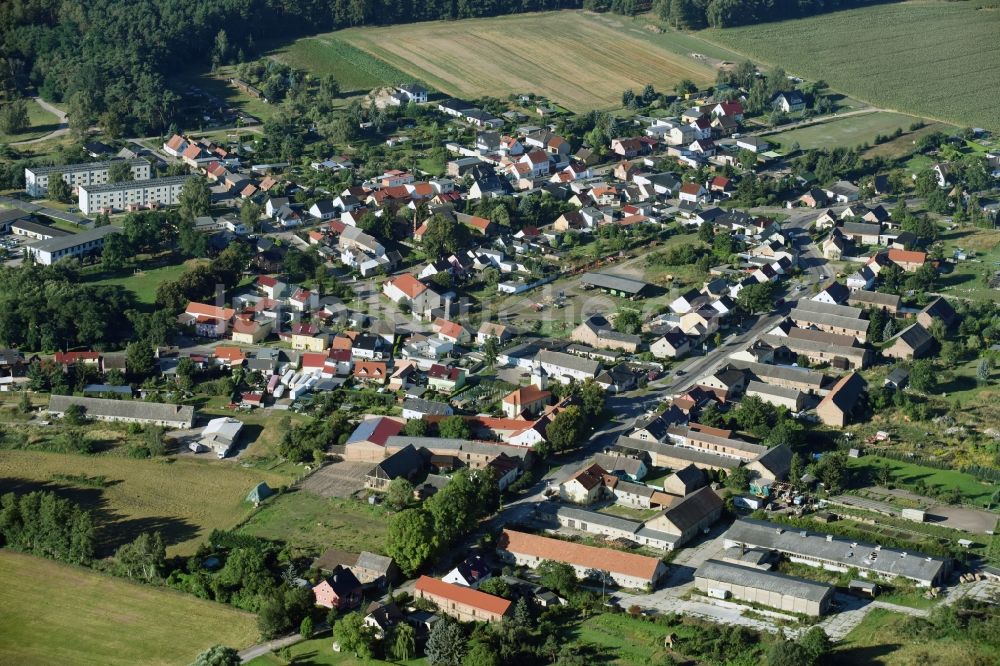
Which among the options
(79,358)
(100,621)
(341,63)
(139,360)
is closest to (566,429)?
(100,621)

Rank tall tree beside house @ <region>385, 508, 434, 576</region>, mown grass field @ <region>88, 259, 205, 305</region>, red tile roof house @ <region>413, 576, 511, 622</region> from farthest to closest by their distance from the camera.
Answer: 1. mown grass field @ <region>88, 259, 205, 305</region>
2. tall tree beside house @ <region>385, 508, 434, 576</region>
3. red tile roof house @ <region>413, 576, 511, 622</region>

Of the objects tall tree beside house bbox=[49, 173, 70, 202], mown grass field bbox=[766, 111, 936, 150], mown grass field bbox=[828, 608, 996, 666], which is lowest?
mown grass field bbox=[828, 608, 996, 666]

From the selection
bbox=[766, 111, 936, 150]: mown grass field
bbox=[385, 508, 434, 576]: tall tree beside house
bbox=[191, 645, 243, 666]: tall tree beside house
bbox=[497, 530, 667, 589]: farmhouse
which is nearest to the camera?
bbox=[191, 645, 243, 666]: tall tree beside house

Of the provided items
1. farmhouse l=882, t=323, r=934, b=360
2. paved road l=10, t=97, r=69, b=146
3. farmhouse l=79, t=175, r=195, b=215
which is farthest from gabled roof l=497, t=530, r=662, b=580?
paved road l=10, t=97, r=69, b=146

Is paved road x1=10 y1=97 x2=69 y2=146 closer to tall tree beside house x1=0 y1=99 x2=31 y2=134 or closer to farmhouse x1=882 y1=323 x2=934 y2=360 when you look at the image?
tall tree beside house x1=0 y1=99 x2=31 y2=134

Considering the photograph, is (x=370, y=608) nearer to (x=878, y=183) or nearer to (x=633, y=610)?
(x=633, y=610)

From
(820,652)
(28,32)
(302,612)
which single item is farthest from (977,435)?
(28,32)

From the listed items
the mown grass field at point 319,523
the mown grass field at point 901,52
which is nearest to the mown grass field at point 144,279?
the mown grass field at point 319,523

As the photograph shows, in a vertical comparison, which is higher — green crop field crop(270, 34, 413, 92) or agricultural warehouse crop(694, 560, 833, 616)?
green crop field crop(270, 34, 413, 92)
